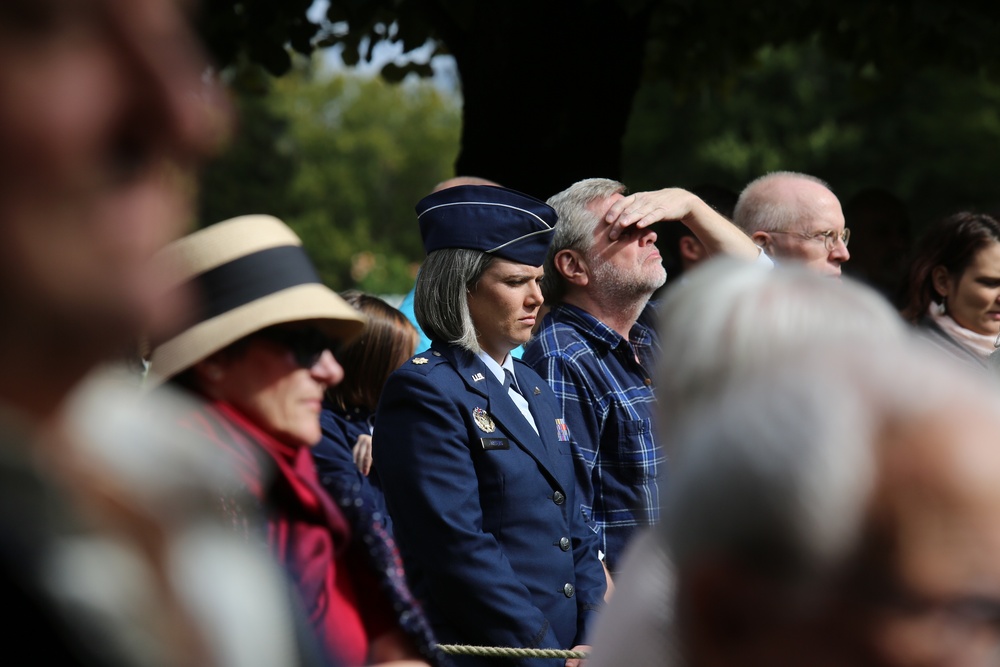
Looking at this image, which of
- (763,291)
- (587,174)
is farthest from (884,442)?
(587,174)

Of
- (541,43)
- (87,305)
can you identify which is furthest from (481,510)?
(541,43)

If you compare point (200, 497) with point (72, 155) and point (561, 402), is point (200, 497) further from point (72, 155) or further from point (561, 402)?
point (561, 402)

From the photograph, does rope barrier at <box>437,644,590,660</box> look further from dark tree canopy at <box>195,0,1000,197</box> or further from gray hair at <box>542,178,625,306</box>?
dark tree canopy at <box>195,0,1000,197</box>

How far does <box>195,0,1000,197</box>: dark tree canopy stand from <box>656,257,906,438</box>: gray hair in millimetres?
4993

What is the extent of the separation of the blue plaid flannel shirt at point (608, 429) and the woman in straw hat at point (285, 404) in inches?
79.1

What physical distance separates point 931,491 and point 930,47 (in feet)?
30.3

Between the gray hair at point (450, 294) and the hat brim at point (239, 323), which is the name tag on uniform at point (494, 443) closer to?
the gray hair at point (450, 294)

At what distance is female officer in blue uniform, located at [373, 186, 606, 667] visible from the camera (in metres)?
3.59

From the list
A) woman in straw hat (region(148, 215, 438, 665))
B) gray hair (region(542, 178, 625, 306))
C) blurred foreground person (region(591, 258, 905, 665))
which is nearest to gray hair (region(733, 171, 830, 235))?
gray hair (region(542, 178, 625, 306))

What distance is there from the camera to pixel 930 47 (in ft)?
31.0

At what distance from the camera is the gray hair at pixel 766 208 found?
16.6 feet

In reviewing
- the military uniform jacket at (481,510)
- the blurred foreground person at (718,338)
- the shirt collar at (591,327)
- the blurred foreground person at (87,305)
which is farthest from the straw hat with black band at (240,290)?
the shirt collar at (591,327)

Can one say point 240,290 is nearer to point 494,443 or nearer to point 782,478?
point 782,478

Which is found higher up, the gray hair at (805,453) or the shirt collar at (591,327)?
the gray hair at (805,453)
